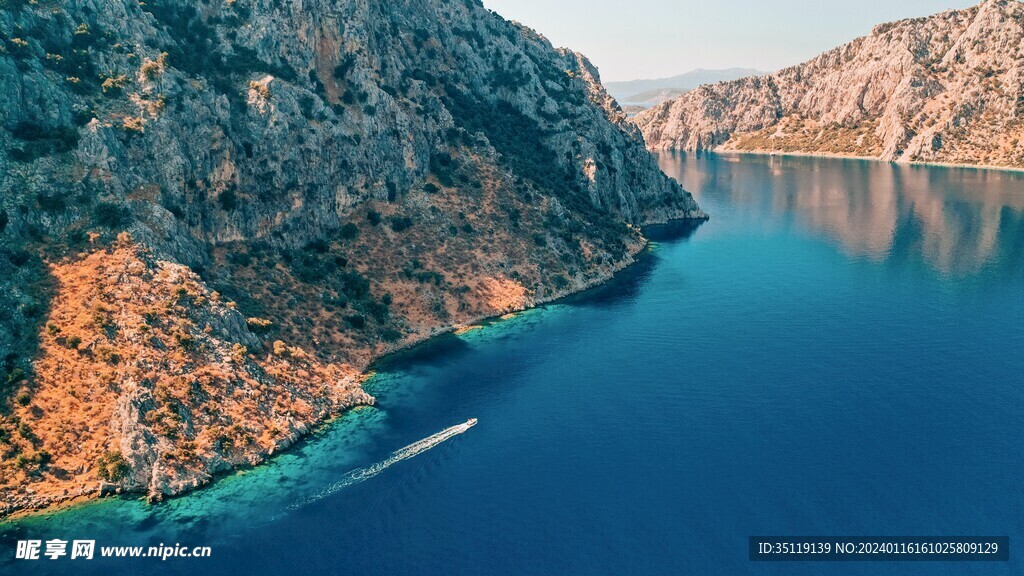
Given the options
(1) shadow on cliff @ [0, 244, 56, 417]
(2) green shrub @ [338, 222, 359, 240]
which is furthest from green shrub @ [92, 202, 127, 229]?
(2) green shrub @ [338, 222, 359, 240]

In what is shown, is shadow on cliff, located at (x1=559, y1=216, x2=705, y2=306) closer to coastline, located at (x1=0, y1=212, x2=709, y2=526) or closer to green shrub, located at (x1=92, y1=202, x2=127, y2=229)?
coastline, located at (x1=0, y1=212, x2=709, y2=526)

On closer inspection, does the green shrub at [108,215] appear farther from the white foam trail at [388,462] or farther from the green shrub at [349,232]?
the white foam trail at [388,462]

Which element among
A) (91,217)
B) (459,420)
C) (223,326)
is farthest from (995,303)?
(91,217)

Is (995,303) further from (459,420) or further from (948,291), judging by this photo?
(459,420)

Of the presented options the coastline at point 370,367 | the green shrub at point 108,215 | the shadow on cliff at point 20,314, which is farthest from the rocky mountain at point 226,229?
the coastline at point 370,367

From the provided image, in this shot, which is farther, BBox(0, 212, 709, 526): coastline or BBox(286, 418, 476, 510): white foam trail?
BBox(286, 418, 476, 510): white foam trail

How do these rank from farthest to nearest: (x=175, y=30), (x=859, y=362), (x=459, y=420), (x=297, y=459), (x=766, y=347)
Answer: (x=175, y=30) → (x=766, y=347) → (x=859, y=362) → (x=459, y=420) → (x=297, y=459)
